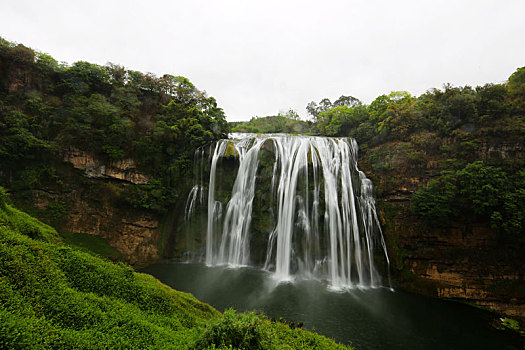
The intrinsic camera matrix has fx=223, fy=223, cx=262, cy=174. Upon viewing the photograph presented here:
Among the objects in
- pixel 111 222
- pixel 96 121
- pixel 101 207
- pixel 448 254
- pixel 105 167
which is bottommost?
pixel 448 254

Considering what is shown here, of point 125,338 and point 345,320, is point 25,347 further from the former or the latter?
point 345,320

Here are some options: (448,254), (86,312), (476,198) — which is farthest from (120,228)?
(476,198)

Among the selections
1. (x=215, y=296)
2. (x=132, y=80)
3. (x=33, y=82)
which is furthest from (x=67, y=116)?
(x=215, y=296)

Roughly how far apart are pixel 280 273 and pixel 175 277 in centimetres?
604

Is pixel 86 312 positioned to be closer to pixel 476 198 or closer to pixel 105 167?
pixel 476 198

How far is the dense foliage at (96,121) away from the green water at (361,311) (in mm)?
7856

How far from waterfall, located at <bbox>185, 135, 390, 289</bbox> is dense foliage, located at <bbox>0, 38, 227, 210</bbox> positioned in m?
2.30

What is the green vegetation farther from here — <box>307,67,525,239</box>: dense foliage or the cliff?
the cliff

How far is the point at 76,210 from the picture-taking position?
14.5m

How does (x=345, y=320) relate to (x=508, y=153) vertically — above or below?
below

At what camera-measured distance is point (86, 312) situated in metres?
3.76

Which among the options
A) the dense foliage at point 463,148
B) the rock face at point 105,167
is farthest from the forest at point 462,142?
the rock face at point 105,167

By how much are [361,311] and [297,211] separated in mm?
6122

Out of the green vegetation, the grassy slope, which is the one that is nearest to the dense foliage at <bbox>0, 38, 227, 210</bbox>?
the grassy slope
